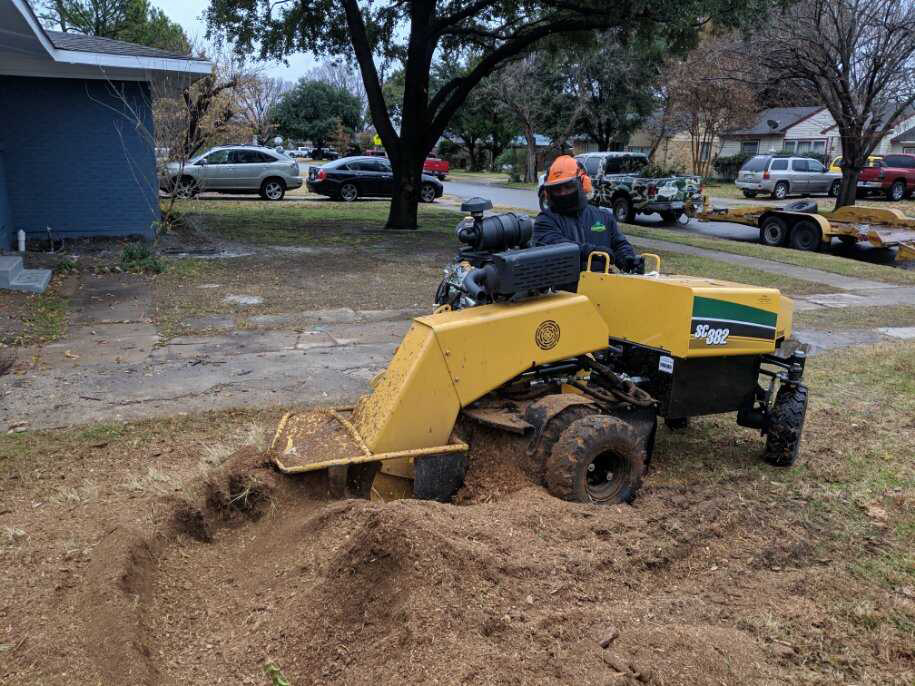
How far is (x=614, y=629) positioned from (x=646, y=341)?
2.04 metres

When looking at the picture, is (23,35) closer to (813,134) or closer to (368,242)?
(368,242)

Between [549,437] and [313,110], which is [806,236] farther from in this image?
[313,110]

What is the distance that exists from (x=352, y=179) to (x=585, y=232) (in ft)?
71.8

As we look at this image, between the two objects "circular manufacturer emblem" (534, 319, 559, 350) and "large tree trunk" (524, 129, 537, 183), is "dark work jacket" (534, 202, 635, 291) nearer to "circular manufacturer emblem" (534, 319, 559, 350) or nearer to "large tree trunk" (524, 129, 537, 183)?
"circular manufacturer emblem" (534, 319, 559, 350)

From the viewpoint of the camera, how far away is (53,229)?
1391cm

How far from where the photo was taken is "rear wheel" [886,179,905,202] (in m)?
32.6

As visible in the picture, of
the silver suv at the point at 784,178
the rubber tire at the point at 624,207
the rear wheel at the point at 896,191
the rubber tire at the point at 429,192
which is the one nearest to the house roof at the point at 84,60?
the rubber tire at the point at 624,207

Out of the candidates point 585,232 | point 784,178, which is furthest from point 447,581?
point 784,178

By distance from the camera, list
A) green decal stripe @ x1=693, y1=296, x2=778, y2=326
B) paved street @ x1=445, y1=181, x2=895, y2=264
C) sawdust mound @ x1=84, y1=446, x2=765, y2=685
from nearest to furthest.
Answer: sawdust mound @ x1=84, y1=446, x2=765, y2=685
green decal stripe @ x1=693, y1=296, x2=778, y2=326
paved street @ x1=445, y1=181, x2=895, y2=264

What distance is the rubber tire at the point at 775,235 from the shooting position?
707 inches

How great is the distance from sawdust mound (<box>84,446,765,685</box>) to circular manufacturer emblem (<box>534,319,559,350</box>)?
2.73ft

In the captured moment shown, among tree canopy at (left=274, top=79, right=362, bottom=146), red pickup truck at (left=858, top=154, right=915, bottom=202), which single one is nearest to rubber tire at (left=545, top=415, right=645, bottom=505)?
red pickup truck at (left=858, top=154, right=915, bottom=202)

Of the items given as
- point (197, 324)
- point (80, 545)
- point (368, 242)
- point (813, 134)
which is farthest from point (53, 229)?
point (813, 134)

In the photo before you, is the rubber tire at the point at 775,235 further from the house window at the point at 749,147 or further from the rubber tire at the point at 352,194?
the house window at the point at 749,147
